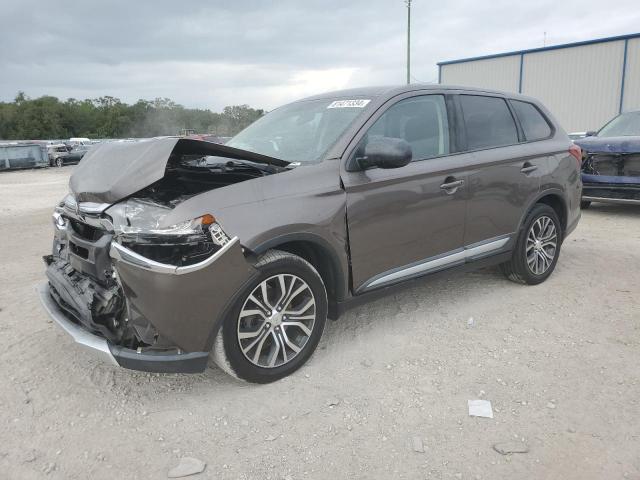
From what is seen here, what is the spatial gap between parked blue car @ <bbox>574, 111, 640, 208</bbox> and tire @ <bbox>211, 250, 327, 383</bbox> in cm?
665

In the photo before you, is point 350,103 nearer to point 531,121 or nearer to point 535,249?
point 531,121

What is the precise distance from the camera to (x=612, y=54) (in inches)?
861

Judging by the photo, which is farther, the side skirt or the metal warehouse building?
the metal warehouse building

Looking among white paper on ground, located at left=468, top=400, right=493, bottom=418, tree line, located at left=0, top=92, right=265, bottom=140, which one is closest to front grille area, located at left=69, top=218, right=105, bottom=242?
white paper on ground, located at left=468, top=400, right=493, bottom=418

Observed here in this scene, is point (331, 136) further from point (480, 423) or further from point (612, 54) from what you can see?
point (612, 54)

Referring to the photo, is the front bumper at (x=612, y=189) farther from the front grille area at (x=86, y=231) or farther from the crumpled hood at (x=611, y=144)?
the front grille area at (x=86, y=231)

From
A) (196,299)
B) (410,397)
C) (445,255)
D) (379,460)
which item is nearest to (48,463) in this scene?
(196,299)

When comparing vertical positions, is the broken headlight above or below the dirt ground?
above

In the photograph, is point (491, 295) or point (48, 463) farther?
point (491, 295)

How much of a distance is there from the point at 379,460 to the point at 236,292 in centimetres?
112

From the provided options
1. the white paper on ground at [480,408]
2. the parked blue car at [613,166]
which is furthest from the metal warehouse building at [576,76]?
the white paper on ground at [480,408]

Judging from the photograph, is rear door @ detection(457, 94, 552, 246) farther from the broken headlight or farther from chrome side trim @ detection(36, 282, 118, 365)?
chrome side trim @ detection(36, 282, 118, 365)

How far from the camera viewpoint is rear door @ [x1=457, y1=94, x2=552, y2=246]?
13.3 feet

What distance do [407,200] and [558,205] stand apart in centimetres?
219
